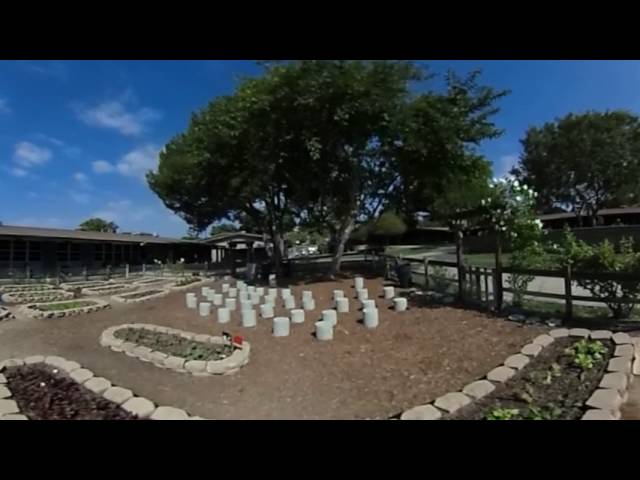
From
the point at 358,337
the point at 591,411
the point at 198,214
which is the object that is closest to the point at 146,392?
the point at 358,337


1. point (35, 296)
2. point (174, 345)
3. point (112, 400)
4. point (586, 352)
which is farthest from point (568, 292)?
point (35, 296)

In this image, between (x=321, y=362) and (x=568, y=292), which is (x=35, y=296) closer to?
(x=321, y=362)

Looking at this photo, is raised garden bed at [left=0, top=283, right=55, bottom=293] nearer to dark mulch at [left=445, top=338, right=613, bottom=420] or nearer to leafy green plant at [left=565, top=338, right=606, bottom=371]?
dark mulch at [left=445, top=338, right=613, bottom=420]

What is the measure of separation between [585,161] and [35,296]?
118 ft

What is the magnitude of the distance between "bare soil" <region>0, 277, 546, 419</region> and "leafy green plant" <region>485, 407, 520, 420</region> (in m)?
0.80

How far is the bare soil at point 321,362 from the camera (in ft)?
13.6

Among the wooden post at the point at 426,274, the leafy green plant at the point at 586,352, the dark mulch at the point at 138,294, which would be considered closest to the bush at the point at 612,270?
the leafy green plant at the point at 586,352

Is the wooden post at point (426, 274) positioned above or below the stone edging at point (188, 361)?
above

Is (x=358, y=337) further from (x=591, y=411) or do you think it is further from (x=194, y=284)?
(x=194, y=284)

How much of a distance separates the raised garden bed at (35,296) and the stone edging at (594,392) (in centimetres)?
1187

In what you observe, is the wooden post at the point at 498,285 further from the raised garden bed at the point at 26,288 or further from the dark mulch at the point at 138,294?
the raised garden bed at the point at 26,288

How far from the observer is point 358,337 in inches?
264
